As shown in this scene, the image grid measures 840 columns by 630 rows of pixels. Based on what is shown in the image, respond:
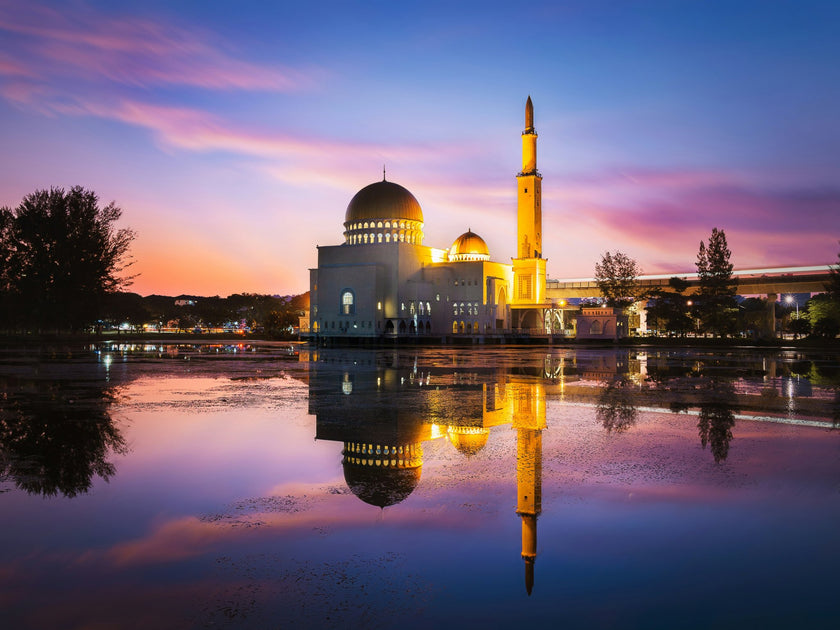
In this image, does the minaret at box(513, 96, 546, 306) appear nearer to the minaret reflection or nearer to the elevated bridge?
the elevated bridge

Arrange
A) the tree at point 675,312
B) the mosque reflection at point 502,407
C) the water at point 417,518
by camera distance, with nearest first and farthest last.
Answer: the water at point 417,518 < the mosque reflection at point 502,407 < the tree at point 675,312

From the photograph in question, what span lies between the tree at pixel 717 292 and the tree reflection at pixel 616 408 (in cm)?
5767

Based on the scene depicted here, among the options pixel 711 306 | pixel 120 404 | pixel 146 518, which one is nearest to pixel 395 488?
pixel 146 518

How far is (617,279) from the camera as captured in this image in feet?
296

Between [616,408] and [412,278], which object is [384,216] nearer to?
[412,278]

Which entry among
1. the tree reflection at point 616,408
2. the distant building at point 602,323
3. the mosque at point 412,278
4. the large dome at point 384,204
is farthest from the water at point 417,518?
the large dome at point 384,204

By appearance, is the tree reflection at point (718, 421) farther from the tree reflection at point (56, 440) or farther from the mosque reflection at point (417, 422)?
the tree reflection at point (56, 440)

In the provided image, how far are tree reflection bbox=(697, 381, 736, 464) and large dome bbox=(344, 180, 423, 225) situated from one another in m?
71.7

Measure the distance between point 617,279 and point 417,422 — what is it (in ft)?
266

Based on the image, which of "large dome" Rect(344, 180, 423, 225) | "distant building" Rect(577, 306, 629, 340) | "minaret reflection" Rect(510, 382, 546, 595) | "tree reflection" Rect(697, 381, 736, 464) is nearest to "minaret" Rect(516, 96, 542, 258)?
"distant building" Rect(577, 306, 629, 340)

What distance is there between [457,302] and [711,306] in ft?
102

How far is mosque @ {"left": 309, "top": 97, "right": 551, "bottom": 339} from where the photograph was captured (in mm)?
86500

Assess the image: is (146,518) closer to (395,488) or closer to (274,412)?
(395,488)

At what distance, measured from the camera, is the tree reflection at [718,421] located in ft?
38.1
